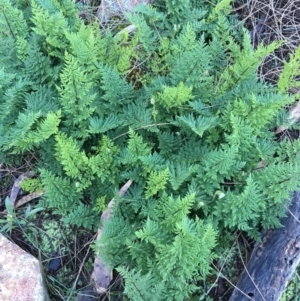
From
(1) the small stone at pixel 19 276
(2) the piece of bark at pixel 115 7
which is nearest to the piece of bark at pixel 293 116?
(2) the piece of bark at pixel 115 7

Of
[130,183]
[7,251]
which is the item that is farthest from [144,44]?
[7,251]

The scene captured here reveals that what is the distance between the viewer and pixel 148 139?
3.16 metres

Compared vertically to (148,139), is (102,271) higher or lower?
lower

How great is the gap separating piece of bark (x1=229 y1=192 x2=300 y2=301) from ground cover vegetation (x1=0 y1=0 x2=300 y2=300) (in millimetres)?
103

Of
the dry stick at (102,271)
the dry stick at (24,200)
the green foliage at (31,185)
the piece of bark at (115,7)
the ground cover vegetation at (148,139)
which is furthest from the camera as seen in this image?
the piece of bark at (115,7)

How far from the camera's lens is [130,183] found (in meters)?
3.00

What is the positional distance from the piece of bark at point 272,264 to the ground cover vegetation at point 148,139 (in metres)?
0.10

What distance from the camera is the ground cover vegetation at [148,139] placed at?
9.08ft

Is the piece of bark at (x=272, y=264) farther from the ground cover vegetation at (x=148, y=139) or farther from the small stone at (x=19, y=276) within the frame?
the small stone at (x=19, y=276)

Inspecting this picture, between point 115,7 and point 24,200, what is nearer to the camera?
point 24,200

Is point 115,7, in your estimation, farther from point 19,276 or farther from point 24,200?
point 19,276

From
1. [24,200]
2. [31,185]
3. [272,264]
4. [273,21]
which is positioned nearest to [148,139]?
[31,185]

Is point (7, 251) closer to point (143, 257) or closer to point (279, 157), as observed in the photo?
point (143, 257)

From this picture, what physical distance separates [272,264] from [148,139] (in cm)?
124
